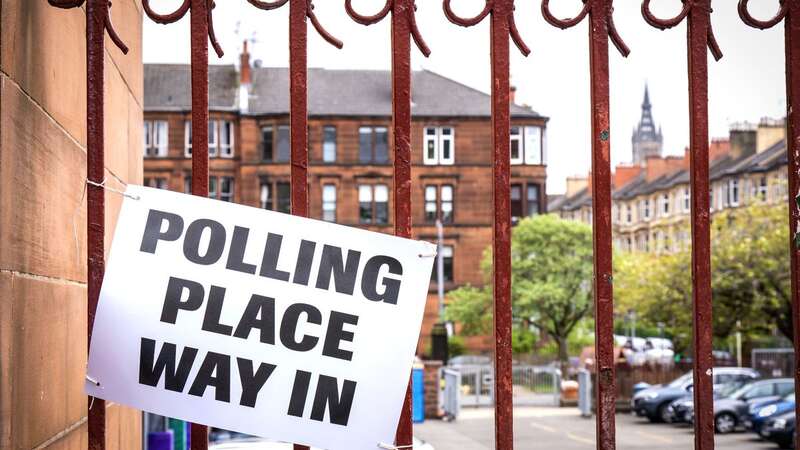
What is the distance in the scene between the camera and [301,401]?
3146mm

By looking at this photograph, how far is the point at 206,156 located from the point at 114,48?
1.25m

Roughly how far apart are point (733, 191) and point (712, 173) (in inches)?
190

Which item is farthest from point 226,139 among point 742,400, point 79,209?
point 79,209

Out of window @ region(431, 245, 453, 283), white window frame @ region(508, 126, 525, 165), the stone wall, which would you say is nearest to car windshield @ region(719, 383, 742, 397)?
white window frame @ region(508, 126, 525, 165)

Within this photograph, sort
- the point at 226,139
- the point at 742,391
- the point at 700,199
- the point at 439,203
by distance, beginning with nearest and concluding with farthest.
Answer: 1. the point at 700,199
2. the point at 742,391
3. the point at 226,139
4. the point at 439,203

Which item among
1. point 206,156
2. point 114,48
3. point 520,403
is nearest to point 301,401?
point 206,156

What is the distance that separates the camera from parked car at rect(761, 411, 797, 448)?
2505 cm

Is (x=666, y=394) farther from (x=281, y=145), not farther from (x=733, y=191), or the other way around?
(x=733, y=191)

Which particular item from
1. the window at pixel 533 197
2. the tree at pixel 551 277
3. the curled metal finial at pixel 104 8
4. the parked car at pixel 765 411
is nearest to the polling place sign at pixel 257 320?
the curled metal finial at pixel 104 8

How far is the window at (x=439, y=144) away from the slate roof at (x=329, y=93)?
1.54 m

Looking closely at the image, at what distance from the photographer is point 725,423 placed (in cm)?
3122

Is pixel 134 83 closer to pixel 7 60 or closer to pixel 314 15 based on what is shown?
pixel 314 15

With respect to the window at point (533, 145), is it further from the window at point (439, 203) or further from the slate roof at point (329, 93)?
the window at point (439, 203)

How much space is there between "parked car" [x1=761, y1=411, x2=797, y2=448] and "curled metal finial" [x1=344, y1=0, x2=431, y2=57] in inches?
921
